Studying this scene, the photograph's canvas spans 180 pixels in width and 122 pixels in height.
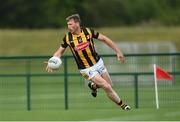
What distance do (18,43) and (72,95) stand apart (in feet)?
103

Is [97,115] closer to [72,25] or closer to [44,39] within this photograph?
[72,25]

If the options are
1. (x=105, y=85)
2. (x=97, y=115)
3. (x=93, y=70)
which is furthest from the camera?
(x=97, y=115)

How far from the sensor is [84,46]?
17.9m

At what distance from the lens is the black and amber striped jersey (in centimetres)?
1784

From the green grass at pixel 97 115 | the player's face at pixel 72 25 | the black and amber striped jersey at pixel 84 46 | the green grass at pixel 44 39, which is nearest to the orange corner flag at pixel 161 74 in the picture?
the green grass at pixel 97 115

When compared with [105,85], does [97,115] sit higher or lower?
lower

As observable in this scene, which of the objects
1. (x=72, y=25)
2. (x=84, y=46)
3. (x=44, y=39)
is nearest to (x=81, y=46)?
(x=84, y=46)

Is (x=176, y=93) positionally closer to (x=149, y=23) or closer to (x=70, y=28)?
(x=70, y=28)

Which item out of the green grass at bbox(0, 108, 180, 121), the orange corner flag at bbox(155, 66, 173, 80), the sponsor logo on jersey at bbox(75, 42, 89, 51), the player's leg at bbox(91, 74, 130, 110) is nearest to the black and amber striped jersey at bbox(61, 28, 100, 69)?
the sponsor logo on jersey at bbox(75, 42, 89, 51)

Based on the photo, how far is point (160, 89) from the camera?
882 inches

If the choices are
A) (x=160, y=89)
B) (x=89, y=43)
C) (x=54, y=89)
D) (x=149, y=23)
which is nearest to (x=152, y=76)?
(x=160, y=89)

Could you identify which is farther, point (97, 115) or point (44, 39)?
point (44, 39)

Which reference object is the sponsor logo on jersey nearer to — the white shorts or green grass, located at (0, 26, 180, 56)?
the white shorts

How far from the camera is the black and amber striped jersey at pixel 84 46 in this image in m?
17.8
